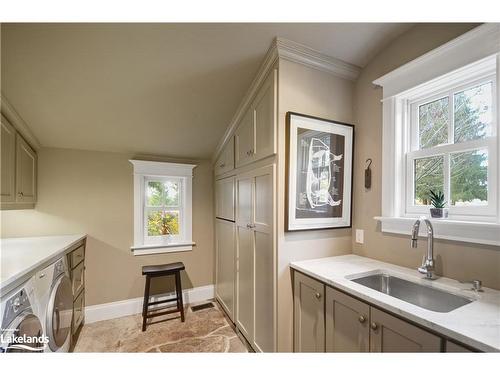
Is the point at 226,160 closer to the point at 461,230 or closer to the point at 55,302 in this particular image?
the point at 55,302

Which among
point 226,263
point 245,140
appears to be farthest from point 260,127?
point 226,263

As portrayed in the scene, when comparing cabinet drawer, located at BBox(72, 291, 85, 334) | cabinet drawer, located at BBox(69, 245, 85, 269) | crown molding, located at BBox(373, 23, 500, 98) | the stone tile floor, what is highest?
crown molding, located at BBox(373, 23, 500, 98)

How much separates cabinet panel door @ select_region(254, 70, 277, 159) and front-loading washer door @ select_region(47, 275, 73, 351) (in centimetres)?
167

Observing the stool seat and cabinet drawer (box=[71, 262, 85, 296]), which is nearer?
cabinet drawer (box=[71, 262, 85, 296])

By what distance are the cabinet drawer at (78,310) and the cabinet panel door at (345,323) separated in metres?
2.18

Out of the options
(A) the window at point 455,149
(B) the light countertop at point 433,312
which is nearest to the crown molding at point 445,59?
(A) the window at point 455,149

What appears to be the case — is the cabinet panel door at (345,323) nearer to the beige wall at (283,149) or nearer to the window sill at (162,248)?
the beige wall at (283,149)

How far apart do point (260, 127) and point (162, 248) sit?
1.95 m

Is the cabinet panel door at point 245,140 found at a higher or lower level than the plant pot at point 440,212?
higher

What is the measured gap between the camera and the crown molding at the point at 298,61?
1.39 m

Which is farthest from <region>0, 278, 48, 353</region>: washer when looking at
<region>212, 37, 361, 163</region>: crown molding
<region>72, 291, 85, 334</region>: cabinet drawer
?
<region>212, 37, 361, 163</region>: crown molding

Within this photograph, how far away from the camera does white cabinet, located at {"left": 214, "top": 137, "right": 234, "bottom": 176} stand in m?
2.21

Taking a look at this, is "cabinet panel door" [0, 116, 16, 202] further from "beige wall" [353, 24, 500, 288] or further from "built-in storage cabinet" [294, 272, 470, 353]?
"beige wall" [353, 24, 500, 288]
